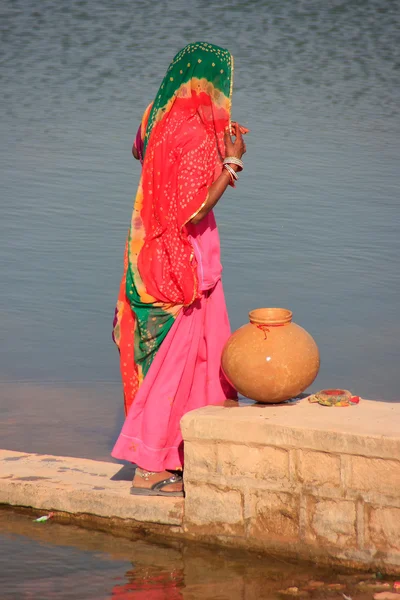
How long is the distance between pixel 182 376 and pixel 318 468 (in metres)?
0.78

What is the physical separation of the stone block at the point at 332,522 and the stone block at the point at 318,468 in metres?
0.07

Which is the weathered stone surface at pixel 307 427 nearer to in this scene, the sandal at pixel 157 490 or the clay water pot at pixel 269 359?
the clay water pot at pixel 269 359

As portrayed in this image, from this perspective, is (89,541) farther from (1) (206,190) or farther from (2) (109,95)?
(2) (109,95)

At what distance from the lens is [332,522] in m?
4.79

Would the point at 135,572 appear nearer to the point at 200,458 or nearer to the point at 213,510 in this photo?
the point at 213,510

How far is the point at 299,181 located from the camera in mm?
11781

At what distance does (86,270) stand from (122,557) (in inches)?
166

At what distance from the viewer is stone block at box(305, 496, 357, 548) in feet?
15.6

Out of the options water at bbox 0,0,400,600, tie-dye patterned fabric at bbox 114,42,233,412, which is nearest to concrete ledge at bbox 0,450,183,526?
water at bbox 0,0,400,600

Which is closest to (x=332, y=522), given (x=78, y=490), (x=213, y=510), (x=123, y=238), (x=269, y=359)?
(x=213, y=510)

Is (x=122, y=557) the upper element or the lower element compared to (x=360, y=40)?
upper

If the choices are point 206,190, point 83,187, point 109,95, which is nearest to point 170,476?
A: point 206,190

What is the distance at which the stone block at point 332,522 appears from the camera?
475 centimetres

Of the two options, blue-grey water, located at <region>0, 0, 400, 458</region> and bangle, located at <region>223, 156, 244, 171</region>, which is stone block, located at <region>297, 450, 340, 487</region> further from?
blue-grey water, located at <region>0, 0, 400, 458</region>
